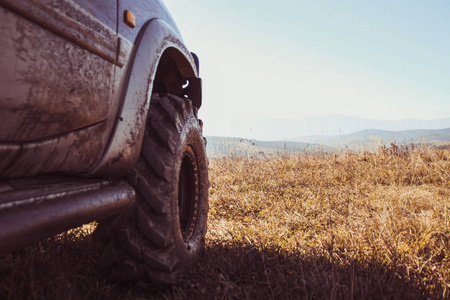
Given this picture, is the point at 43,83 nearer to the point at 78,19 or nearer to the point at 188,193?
the point at 78,19

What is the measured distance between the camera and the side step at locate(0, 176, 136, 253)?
805mm

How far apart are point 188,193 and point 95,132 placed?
1055mm

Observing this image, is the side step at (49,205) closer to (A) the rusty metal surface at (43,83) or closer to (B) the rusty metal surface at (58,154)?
(B) the rusty metal surface at (58,154)

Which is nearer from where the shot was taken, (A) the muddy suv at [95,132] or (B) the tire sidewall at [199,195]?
(A) the muddy suv at [95,132]

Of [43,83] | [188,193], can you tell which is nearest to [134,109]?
[43,83]

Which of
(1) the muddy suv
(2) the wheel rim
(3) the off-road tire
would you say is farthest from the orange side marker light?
(2) the wheel rim

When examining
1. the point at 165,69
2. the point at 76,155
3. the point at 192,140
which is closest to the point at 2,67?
the point at 76,155

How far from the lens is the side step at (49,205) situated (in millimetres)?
805

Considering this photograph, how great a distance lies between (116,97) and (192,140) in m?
0.71

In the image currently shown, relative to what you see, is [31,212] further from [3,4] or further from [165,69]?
[165,69]

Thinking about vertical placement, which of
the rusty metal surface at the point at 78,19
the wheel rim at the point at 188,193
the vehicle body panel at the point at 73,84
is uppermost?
the rusty metal surface at the point at 78,19

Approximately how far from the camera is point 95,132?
3.95 feet

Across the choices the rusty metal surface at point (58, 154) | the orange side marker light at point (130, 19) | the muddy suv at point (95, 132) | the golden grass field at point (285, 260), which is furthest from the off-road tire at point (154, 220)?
the orange side marker light at point (130, 19)

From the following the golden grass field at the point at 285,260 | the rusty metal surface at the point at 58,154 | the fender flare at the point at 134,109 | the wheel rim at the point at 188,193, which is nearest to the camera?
the rusty metal surface at the point at 58,154
